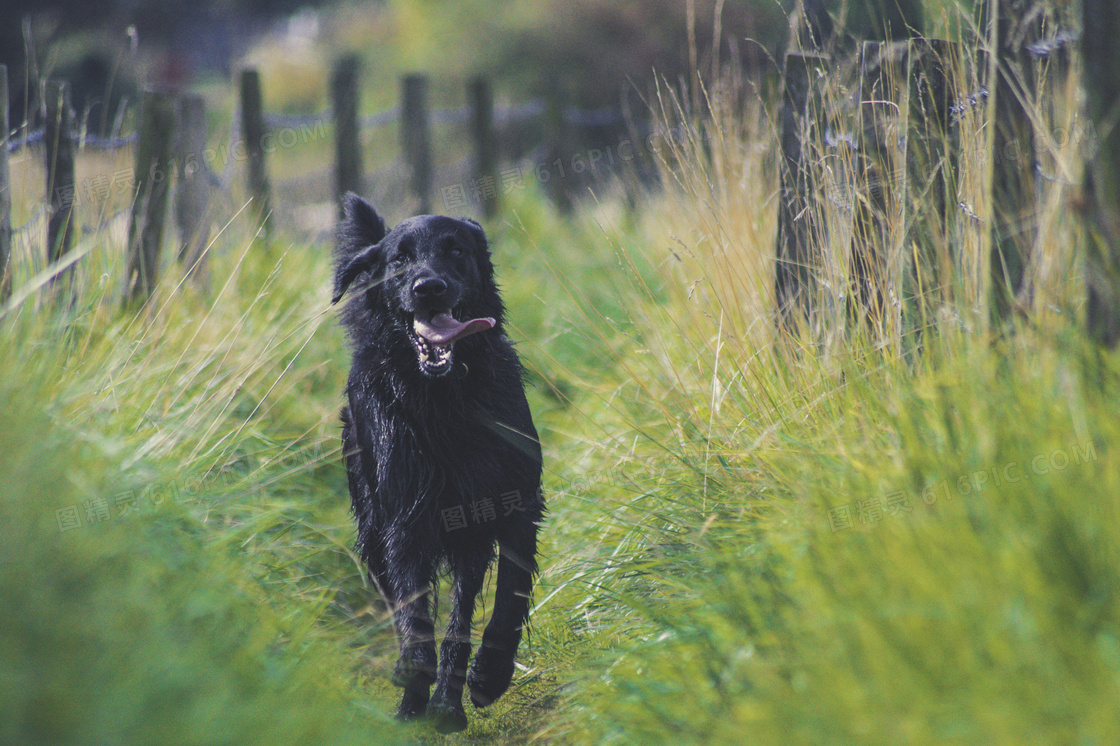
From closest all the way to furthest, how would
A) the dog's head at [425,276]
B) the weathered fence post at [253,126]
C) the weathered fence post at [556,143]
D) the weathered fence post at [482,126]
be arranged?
the dog's head at [425,276] < the weathered fence post at [253,126] < the weathered fence post at [482,126] < the weathered fence post at [556,143]

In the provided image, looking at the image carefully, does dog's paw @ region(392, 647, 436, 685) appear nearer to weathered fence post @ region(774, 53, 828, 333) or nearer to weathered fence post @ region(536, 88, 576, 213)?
weathered fence post @ region(774, 53, 828, 333)

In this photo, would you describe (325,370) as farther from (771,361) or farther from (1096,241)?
(1096,241)

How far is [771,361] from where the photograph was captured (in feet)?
9.23

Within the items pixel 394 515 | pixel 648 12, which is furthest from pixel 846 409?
pixel 648 12

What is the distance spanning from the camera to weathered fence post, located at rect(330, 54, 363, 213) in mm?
6645

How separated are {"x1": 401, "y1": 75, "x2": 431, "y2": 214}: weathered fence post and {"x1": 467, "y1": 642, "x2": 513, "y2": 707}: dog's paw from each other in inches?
213

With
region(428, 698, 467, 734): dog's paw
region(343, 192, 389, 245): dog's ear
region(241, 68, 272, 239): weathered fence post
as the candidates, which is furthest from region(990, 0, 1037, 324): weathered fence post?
region(241, 68, 272, 239): weathered fence post

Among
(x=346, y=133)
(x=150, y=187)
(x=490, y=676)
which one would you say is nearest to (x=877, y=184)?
(x=490, y=676)

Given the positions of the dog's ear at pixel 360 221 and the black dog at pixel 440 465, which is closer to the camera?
the black dog at pixel 440 465

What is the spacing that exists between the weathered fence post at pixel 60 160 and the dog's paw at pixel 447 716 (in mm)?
2813

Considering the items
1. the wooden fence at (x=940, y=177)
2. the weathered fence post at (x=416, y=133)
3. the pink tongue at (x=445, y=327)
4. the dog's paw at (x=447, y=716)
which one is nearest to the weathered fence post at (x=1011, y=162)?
the wooden fence at (x=940, y=177)

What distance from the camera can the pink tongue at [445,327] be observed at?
2844mm

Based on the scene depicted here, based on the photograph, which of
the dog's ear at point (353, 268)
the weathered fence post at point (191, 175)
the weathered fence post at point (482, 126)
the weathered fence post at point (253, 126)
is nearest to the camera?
the dog's ear at point (353, 268)

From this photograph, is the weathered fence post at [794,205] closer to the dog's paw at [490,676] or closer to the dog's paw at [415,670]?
the dog's paw at [490,676]
